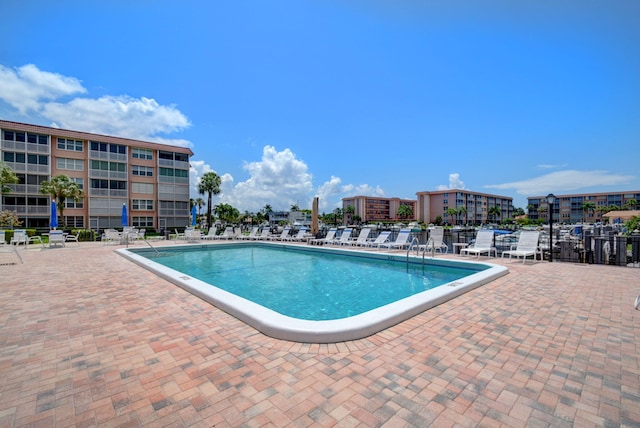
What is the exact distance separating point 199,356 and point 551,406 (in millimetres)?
3106

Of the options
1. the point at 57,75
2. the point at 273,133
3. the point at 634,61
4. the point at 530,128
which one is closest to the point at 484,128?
the point at 530,128

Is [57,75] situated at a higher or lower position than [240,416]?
higher

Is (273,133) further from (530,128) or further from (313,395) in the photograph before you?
(313,395)

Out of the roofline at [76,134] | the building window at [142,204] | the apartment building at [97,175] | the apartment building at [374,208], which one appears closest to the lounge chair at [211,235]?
the apartment building at [97,175]

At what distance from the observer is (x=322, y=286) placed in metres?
7.76

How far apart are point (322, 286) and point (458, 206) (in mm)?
103520

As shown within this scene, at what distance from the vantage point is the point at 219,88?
15609 mm

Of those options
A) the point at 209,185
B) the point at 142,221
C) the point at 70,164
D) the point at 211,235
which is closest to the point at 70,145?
the point at 70,164

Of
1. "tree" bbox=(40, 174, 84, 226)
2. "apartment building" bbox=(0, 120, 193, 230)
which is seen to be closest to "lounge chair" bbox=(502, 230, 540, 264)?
"tree" bbox=(40, 174, 84, 226)

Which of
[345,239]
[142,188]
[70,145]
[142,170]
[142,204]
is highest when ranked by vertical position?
[70,145]

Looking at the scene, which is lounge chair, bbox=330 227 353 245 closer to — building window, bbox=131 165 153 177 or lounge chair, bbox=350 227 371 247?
lounge chair, bbox=350 227 371 247

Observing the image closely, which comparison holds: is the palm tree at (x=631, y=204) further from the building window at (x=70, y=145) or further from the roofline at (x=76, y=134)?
the building window at (x=70, y=145)

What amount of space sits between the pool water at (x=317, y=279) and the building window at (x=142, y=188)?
85.7ft

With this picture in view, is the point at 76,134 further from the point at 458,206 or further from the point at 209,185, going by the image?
the point at 458,206
